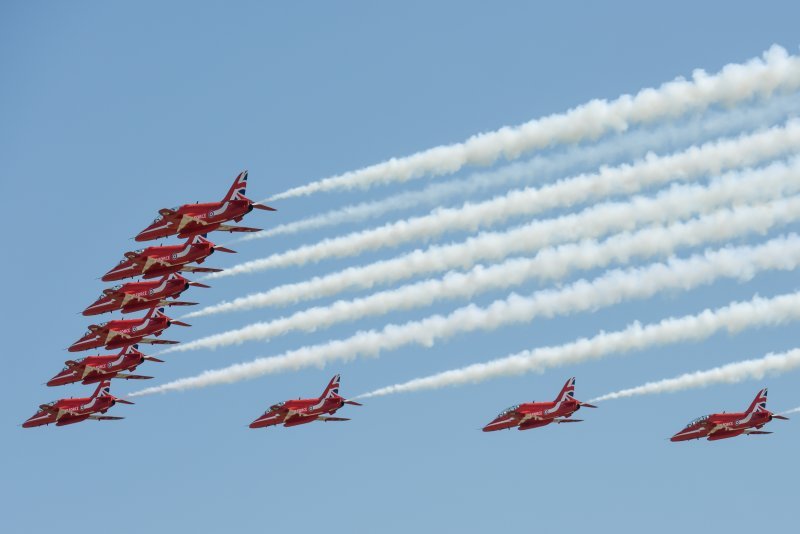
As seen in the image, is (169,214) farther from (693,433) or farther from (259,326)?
(693,433)

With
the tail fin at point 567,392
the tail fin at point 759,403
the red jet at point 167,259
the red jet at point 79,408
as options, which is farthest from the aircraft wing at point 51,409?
the tail fin at point 759,403

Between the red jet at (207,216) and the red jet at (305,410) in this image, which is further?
the red jet at (305,410)

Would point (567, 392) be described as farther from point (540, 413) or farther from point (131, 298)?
point (131, 298)

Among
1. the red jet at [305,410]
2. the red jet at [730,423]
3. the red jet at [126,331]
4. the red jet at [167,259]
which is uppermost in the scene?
the red jet at [167,259]

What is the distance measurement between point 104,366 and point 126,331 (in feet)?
11.0

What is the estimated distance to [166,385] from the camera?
332 feet

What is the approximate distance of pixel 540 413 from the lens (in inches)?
3863

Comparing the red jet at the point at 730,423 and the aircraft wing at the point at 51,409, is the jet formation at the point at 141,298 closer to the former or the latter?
the aircraft wing at the point at 51,409

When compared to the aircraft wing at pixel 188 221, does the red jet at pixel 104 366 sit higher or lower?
lower

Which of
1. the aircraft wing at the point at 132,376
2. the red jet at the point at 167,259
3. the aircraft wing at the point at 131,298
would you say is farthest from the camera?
the aircraft wing at the point at 132,376

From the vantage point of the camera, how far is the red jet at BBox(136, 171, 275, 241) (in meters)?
90.2

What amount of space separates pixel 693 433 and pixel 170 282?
27510 millimetres

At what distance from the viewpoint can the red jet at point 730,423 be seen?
9412 centimetres

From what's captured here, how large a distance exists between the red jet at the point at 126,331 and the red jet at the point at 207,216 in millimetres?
7402
